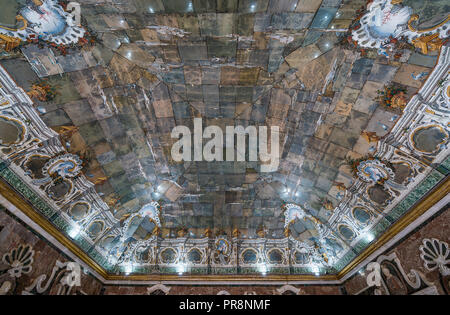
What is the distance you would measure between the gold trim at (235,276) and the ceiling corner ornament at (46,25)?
135 inches

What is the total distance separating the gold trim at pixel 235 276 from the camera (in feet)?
15.2

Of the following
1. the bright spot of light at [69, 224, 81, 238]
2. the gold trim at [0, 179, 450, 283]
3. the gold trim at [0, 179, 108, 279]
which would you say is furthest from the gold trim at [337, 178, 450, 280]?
the bright spot of light at [69, 224, 81, 238]

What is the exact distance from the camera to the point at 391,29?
13.4ft

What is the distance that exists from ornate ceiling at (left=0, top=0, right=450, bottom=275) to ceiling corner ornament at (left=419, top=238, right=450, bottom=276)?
0.88 meters

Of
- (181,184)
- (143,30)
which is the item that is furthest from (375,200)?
(143,30)

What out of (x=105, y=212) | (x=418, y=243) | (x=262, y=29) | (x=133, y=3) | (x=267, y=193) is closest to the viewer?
(x=133, y=3)

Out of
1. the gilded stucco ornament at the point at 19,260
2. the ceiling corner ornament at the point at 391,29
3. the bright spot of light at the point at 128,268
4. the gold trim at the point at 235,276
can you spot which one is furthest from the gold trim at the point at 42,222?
the ceiling corner ornament at the point at 391,29

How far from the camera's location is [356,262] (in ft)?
21.0

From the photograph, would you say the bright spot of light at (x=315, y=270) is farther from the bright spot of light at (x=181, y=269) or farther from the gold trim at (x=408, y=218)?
the bright spot of light at (x=181, y=269)

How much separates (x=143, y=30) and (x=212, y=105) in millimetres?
2420

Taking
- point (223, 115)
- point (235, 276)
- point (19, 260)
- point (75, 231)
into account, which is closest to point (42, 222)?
point (19, 260)

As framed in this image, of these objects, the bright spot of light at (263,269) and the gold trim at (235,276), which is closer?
the gold trim at (235,276)

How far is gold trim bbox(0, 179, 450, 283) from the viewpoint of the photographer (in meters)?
4.62
